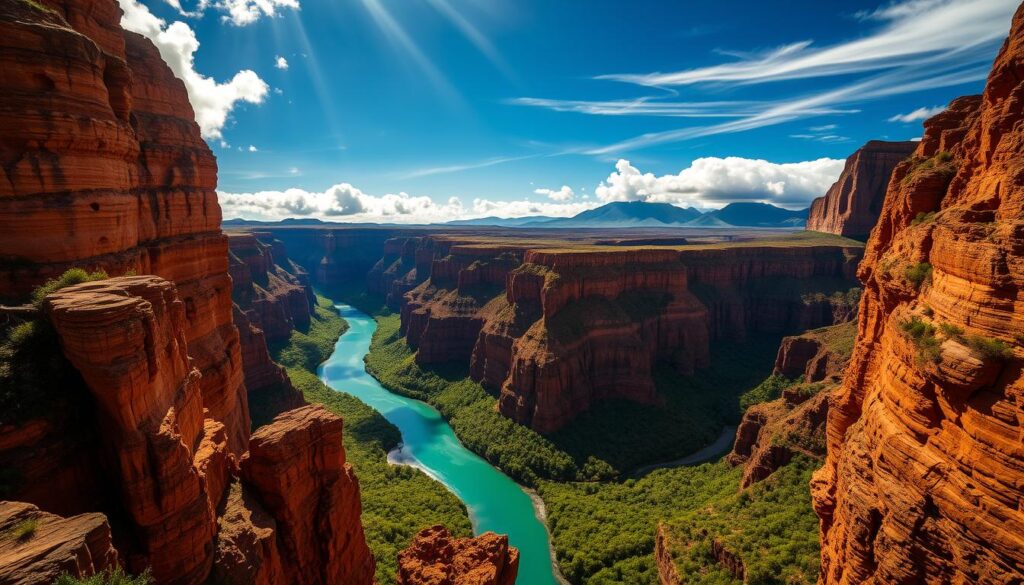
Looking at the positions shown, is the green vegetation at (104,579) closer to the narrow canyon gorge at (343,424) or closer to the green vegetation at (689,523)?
the narrow canyon gorge at (343,424)

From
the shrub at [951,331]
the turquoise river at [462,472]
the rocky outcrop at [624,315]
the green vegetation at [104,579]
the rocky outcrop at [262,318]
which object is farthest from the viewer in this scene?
the rocky outcrop at [624,315]

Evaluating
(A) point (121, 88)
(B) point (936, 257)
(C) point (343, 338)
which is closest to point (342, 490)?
(A) point (121, 88)

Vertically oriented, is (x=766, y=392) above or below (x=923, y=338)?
below

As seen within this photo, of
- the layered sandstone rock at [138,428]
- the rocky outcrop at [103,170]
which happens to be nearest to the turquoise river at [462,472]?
the rocky outcrop at [103,170]

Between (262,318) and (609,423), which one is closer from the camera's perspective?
(609,423)

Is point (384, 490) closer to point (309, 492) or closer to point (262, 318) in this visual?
point (309, 492)

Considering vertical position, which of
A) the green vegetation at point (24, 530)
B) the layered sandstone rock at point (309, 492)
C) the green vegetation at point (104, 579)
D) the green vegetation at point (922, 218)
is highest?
the green vegetation at point (922, 218)

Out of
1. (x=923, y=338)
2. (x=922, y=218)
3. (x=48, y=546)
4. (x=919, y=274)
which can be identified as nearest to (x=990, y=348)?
(x=923, y=338)
